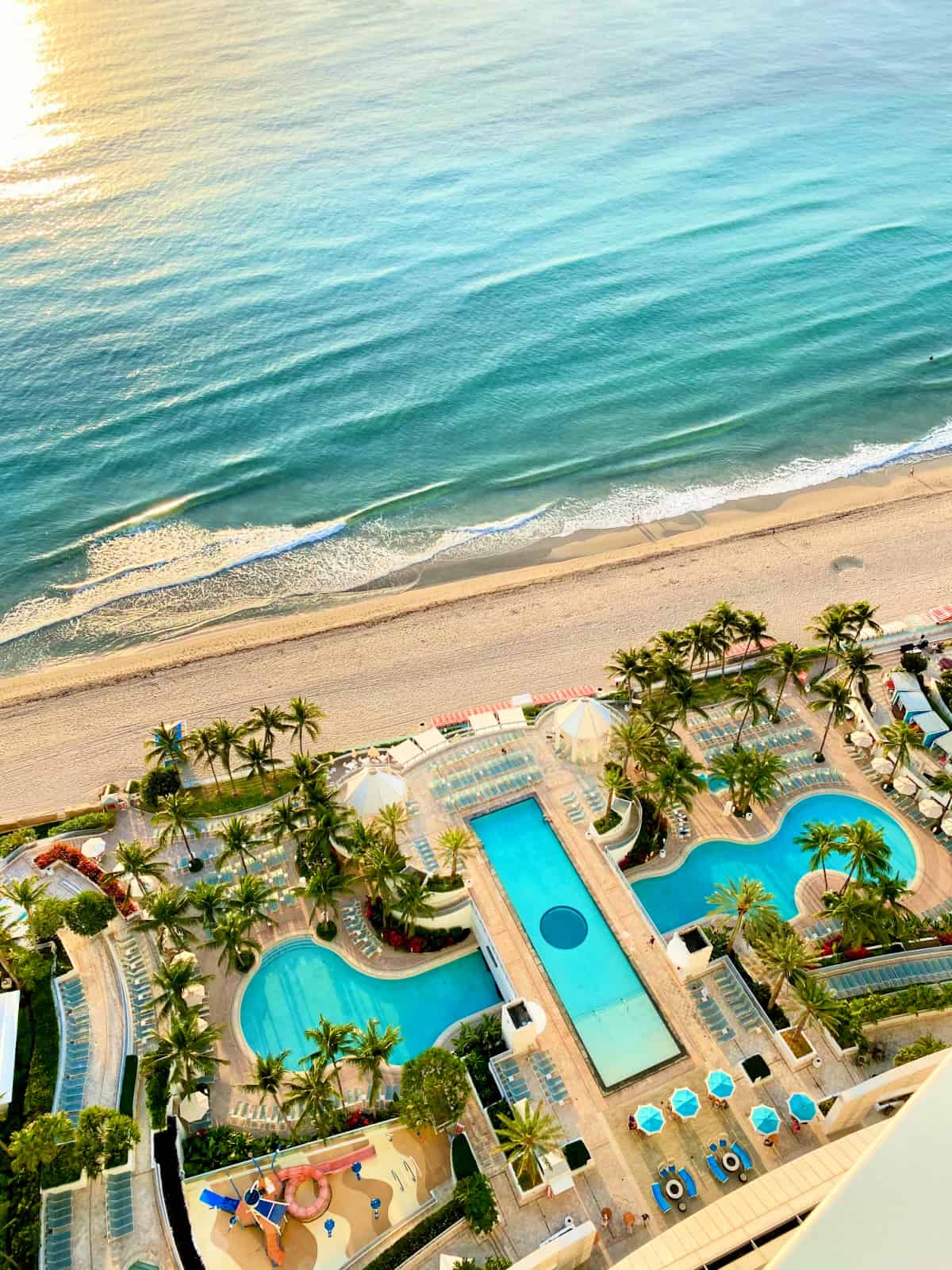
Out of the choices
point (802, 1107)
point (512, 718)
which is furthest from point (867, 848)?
point (512, 718)

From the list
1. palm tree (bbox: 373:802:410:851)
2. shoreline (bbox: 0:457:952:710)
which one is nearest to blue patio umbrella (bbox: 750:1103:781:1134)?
palm tree (bbox: 373:802:410:851)

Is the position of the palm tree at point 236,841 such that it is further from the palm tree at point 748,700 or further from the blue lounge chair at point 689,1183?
the palm tree at point 748,700

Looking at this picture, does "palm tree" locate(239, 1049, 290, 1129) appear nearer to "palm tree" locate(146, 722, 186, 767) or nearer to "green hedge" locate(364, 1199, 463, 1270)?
"green hedge" locate(364, 1199, 463, 1270)

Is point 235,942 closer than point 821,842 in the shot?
Yes

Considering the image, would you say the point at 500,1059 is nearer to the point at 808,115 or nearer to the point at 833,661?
the point at 833,661

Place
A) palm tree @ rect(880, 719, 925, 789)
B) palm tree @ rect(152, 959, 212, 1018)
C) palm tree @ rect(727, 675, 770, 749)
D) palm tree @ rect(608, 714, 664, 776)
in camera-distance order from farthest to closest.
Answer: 1. palm tree @ rect(727, 675, 770, 749)
2. palm tree @ rect(880, 719, 925, 789)
3. palm tree @ rect(608, 714, 664, 776)
4. palm tree @ rect(152, 959, 212, 1018)

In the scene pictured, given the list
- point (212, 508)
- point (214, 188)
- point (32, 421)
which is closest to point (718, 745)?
point (212, 508)

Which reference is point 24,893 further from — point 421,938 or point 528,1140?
point 528,1140
